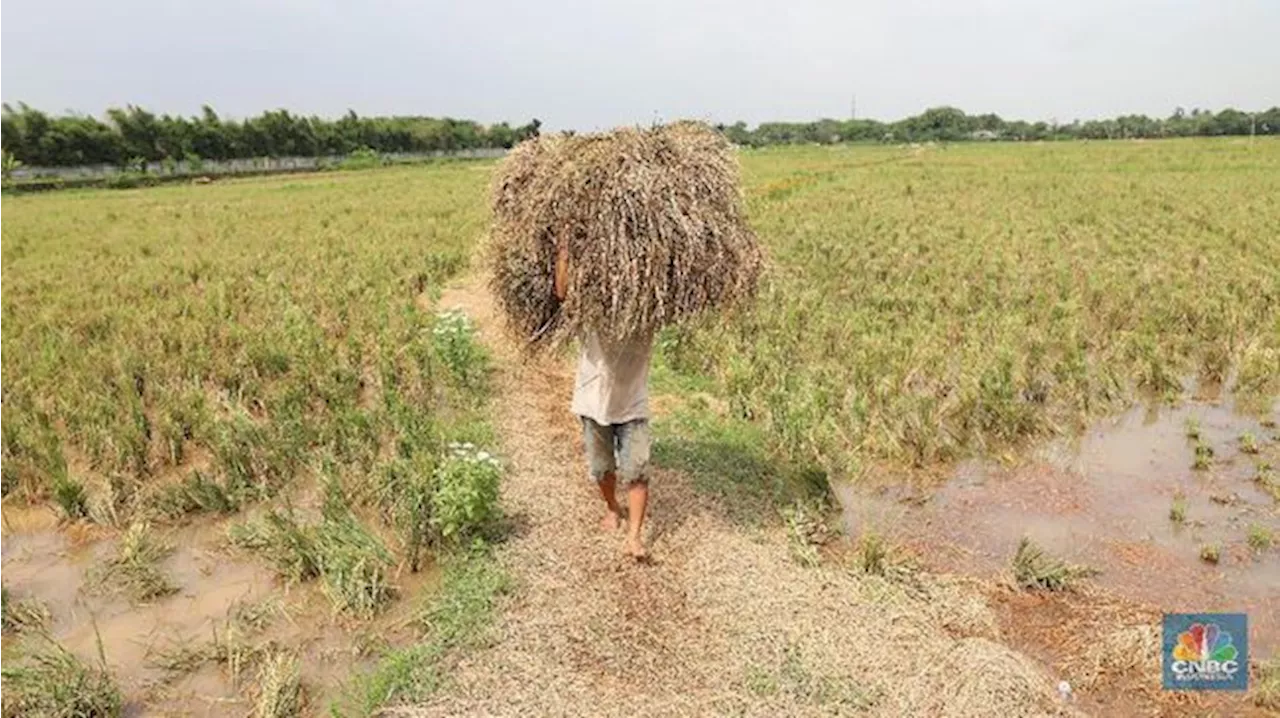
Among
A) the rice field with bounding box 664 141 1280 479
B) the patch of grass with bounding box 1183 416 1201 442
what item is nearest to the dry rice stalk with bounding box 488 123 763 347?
the rice field with bounding box 664 141 1280 479

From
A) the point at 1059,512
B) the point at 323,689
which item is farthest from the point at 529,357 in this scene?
the point at 1059,512

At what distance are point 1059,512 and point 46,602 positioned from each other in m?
5.42

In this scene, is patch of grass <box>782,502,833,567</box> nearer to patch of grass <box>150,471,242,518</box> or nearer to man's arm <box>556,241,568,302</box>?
man's arm <box>556,241,568,302</box>

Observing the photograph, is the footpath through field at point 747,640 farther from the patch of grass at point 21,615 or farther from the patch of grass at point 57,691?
the patch of grass at point 21,615

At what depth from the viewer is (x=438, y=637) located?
3.60 metres

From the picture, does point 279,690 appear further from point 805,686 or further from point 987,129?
point 987,129

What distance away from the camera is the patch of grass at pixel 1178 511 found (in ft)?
15.8

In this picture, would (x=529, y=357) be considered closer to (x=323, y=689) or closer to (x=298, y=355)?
(x=323, y=689)

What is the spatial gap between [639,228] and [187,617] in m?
2.81

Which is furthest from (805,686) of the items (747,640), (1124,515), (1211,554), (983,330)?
(983,330)

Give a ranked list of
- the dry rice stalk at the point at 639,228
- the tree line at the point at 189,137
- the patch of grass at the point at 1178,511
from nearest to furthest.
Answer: the dry rice stalk at the point at 639,228
the patch of grass at the point at 1178,511
the tree line at the point at 189,137

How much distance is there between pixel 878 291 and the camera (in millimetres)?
10383

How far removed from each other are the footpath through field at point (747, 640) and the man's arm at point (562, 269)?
1.33 metres

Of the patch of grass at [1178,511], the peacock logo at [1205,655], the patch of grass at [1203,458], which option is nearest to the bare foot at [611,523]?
the peacock logo at [1205,655]
